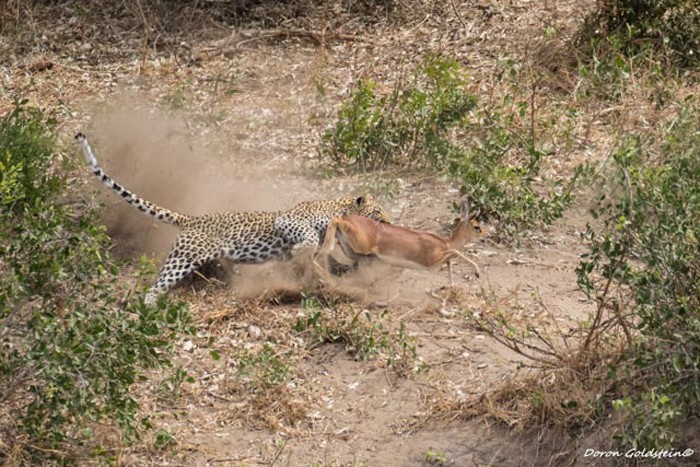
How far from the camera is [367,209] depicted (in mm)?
10711

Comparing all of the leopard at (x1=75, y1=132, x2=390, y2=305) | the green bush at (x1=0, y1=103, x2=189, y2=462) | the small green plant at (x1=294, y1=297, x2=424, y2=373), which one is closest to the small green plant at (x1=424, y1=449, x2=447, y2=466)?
the small green plant at (x1=294, y1=297, x2=424, y2=373)

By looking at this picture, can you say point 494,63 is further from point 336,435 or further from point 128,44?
point 336,435

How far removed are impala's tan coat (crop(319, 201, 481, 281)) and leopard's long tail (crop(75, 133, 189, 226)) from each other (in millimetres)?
1435

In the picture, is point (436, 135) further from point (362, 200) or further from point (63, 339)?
point (63, 339)

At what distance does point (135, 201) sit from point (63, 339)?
356 cm

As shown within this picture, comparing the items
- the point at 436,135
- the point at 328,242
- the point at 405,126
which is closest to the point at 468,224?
the point at 328,242

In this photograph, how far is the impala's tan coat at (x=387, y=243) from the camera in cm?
988

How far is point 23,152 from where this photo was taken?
424 inches

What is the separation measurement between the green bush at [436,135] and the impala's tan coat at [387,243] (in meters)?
1.35

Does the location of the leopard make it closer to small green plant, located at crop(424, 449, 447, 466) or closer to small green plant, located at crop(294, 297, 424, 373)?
small green plant, located at crop(294, 297, 424, 373)

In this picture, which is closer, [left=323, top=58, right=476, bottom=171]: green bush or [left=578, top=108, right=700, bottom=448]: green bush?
[left=578, top=108, right=700, bottom=448]: green bush

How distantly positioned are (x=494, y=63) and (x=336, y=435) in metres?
6.55

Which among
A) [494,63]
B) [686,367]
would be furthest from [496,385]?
[494,63]

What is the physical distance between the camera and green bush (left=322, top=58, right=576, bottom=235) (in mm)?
11367
